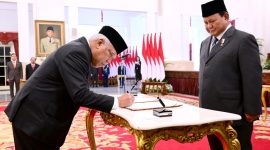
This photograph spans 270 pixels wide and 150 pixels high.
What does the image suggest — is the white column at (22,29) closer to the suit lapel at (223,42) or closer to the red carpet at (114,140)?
the red carpet at (114,140)

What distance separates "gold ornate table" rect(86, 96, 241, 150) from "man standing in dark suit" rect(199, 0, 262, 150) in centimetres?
34

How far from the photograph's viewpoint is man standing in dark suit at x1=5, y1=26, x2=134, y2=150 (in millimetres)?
1621

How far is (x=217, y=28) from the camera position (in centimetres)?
215

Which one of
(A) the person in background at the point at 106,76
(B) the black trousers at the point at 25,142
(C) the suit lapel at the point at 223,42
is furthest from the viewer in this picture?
(A) the person in background at the point at 106,76

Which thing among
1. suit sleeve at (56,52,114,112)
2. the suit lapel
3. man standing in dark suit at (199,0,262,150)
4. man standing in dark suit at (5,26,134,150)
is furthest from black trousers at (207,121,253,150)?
suit sleeve at (56,52,114,112)

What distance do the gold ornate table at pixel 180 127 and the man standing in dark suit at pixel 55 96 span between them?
0.20 metres

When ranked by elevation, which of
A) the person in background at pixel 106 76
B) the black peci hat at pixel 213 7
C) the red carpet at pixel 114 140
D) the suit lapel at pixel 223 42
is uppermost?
the black peci hat at pixel 213 7

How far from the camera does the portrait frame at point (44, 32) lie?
1060 cm

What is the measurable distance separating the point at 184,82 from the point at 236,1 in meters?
3.87

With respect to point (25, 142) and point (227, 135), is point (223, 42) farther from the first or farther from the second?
point (25, 142)

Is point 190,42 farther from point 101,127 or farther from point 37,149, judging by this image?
point 37,149

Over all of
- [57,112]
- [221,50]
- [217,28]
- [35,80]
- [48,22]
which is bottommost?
[57,112]

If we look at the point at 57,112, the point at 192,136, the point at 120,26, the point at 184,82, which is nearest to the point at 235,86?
the point at 192,136

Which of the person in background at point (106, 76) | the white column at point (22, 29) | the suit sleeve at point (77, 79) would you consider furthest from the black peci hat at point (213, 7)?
the person in background at point (106, 76)
